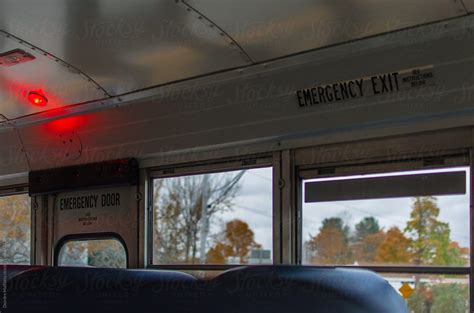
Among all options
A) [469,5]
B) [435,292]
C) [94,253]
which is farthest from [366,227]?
[94,253]

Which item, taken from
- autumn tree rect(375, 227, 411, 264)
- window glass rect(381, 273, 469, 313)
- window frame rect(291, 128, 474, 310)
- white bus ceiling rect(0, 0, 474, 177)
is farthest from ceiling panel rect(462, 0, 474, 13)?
window glass rect(381, 273, 469, 313)

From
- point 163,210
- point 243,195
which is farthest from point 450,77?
point 163,210

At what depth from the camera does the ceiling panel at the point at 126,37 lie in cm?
332

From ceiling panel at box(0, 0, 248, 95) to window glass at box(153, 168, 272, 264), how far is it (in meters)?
0.79

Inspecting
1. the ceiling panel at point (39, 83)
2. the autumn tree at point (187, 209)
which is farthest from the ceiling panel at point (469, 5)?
the ceiling panel at point (39, 83)

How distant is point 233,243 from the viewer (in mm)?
4090

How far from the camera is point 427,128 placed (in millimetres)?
3035

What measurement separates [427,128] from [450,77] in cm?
29

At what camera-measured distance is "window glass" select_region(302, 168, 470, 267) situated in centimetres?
295

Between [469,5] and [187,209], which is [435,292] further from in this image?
[187,209]

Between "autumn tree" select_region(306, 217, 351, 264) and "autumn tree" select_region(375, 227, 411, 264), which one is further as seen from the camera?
"autumn tree" select_region(306, 217, 351, 264)

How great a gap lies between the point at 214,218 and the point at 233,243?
27 cm

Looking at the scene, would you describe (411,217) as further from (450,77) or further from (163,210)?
(163,210)

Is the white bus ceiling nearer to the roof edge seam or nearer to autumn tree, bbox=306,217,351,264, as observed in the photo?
the roof edge seam
